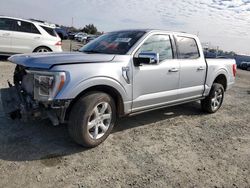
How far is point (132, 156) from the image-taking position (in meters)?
3.72

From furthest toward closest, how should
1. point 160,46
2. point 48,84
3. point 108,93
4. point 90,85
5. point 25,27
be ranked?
point 25,27
point 160,46
point 108,93
point 90,85
point 48,84

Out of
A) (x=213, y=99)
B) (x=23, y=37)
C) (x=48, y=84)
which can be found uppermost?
(x=23, y=37)

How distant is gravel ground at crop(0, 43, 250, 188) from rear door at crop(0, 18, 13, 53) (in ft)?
20.4

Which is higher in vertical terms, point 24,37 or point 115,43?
point 24,37

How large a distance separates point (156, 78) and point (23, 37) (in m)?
7.52

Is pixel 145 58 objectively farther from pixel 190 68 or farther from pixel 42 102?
pixel 42 102

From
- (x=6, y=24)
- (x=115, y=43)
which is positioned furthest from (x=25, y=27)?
(x=115, y=43)

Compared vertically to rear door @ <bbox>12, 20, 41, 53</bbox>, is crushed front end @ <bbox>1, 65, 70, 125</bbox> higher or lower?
lower

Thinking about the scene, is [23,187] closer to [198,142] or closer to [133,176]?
[133,176]

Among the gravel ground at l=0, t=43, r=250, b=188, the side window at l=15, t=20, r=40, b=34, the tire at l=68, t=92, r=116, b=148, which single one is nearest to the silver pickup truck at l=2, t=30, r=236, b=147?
the tire at l=68, t=92, r=116, b=148

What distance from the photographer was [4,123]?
4395mm

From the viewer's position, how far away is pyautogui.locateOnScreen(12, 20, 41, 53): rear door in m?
10.1

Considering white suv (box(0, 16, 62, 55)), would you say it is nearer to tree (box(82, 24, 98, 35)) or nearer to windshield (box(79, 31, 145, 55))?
windshield (box(79, 31, 145, 55))

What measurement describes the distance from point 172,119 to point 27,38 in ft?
23.8
